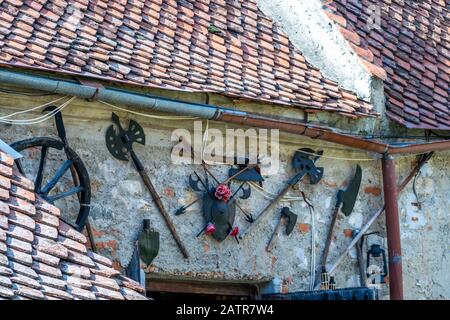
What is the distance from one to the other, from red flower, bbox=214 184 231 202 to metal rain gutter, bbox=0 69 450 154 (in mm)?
583

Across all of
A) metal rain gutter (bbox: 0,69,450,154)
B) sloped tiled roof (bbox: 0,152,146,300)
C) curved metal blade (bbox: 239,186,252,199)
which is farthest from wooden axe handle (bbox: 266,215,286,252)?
sloped tiled roof (bbox: 0,152,146,300)

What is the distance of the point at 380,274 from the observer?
14.4 meters

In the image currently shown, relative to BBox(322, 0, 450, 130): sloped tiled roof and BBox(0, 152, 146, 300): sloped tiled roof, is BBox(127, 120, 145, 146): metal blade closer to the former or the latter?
BBox(0, 152, 146, 300): sloped tiled roof

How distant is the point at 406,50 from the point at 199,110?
3428mm

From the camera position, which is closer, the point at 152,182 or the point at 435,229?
the point at 152,182

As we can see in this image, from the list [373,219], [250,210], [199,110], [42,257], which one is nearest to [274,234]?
[250,210]

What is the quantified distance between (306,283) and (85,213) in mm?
2559

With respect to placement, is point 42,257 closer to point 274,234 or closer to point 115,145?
point 115,145

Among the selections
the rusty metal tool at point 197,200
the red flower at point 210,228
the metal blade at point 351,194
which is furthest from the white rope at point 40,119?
the metal blade at point 351,194

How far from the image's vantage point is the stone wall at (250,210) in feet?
41.7

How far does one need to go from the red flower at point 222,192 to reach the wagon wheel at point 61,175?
139 cm
